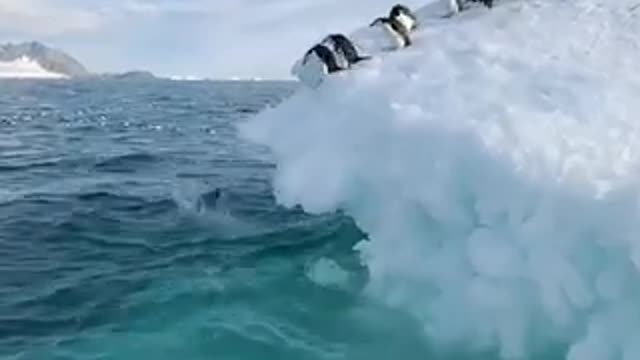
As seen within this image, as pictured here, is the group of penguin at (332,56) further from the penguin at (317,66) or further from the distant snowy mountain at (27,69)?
the distant snowy mountain at (27,69)

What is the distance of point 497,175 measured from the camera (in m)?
6.84

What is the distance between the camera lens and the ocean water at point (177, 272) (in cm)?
770

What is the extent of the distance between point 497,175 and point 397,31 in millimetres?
3777

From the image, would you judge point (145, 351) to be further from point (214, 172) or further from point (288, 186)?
point (214, 172)

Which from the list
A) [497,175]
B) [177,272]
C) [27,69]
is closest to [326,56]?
[177,272]

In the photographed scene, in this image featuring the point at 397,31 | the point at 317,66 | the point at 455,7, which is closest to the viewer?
the point at 317,66

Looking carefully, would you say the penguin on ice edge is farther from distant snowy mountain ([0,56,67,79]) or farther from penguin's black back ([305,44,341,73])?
distant snowy mountain ([0,56,67,79])

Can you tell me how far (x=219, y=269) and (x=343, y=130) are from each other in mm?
2364

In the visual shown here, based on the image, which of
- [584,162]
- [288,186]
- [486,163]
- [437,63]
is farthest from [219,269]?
[584,162]

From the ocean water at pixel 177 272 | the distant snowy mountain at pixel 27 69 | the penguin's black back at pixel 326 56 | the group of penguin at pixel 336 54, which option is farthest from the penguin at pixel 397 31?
the distant snowy mountain at pixel 27 69

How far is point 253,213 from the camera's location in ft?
41.9

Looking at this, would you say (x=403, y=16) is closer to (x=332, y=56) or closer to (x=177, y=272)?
(x=332, y=56)

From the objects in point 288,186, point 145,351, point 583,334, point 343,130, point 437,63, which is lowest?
point 145,351

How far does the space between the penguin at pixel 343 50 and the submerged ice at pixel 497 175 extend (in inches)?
12.5
